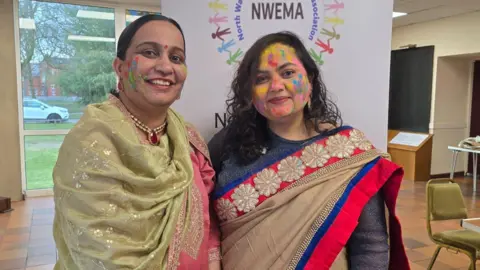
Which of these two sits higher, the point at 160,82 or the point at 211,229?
the point at 160,82

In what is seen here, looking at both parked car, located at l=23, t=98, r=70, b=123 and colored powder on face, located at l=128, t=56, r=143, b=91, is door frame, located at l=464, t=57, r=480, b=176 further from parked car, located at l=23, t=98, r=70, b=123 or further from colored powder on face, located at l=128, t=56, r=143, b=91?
colored powder on face, located at l=128, t=56, r=143, b=91

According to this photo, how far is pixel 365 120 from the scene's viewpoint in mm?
1748

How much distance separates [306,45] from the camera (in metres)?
1.68

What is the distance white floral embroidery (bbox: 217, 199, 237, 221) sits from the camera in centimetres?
127

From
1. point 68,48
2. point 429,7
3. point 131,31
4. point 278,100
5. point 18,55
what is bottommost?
point 278,100

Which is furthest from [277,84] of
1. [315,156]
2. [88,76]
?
[88,76]

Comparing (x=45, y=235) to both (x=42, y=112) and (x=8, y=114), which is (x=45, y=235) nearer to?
(x=8, y=114)

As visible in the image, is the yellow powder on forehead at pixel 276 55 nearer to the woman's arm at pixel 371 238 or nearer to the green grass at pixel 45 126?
the woman's arm at pixel 371 238

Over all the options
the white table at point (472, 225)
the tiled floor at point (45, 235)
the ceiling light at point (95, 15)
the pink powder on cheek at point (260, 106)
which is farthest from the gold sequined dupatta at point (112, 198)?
the ceiling light at point (95, 15)

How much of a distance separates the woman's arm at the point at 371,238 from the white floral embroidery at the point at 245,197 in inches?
13.0

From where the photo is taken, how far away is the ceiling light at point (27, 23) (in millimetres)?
5371

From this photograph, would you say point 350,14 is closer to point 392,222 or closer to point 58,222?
point 392,222

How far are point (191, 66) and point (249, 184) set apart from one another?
60 centimetres

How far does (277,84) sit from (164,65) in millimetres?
359
